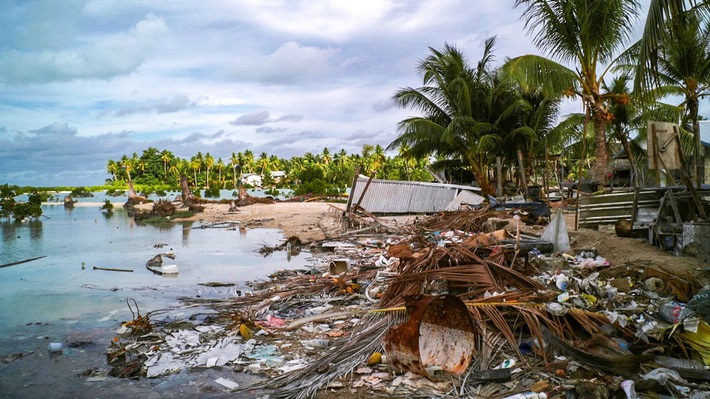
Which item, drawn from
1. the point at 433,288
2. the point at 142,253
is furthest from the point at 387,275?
the point at 142,253

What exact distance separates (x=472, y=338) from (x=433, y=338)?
0.30m

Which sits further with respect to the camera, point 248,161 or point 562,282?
point 248,161

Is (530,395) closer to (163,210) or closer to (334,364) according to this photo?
(334,364)

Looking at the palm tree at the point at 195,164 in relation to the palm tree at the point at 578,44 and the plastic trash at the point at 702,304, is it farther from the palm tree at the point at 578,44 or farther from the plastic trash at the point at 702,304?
the plastic trash at the point at 702,304

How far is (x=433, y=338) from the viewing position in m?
3.99

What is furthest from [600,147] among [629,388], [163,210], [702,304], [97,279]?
[163,210]

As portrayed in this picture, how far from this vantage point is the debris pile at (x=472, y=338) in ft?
11.6

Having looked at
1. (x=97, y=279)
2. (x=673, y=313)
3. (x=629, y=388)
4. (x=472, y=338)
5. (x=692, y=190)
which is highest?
(x=692, y=190)

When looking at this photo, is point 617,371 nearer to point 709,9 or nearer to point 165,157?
point 709,9

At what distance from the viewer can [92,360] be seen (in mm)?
4613

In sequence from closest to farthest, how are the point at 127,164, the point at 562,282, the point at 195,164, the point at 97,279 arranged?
the point at 562,282 < the point at 97,279 < the point at 127,164 < the point at 195,164

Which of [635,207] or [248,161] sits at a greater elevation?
[248,161]

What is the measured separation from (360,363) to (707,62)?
1719cm

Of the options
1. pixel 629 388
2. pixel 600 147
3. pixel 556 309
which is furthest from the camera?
pixel 600 147
